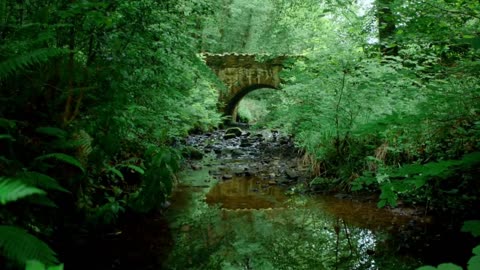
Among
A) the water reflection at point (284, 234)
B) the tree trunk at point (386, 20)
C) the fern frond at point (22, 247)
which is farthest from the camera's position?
the tree trunk at point (386, 20)

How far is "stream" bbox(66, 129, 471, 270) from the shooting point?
11.9 ft

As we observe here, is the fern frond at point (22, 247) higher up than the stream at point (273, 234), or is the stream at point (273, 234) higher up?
the fern frond at point (22, 247)

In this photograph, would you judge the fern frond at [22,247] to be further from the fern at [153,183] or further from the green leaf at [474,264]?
the fern at [153,183]

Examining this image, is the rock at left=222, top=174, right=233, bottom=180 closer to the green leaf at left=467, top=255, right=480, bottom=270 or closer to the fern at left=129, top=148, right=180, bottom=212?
the fern at left=129, top=148, right=180, bottom=212

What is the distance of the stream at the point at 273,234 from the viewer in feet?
11.9

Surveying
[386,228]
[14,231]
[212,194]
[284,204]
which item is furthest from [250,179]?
[14,231]

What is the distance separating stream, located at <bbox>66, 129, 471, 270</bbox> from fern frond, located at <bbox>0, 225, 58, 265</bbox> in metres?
1.75

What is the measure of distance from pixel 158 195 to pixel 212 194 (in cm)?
200

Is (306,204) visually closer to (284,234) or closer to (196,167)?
(284,234)

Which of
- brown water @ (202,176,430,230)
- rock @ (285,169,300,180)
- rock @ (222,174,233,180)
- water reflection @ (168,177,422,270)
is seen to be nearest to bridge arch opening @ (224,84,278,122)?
rock @ (285,169,300,180)

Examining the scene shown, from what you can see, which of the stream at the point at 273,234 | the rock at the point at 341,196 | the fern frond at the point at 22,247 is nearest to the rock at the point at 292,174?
the stream at the point at 273,234

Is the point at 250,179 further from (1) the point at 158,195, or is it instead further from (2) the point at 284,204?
(1) the point at 158,195

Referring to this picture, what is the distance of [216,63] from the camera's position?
16438mm

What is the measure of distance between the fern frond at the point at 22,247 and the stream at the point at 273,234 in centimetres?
175
